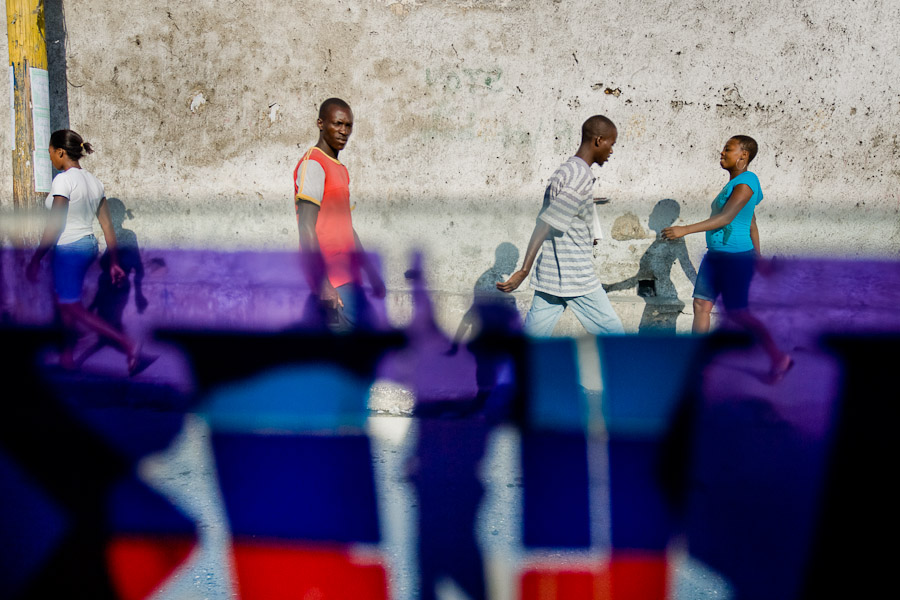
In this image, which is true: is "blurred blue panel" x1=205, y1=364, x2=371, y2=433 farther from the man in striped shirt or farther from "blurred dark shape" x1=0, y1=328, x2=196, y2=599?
the man in striped shirt

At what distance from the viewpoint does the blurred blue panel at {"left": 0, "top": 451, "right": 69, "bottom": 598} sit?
87.9 inches

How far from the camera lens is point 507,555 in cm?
235

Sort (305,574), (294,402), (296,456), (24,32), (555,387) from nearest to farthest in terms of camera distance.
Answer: (305,574) → (296,456) → (294,402) → (555,387) → (24,32)

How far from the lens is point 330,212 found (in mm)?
3625

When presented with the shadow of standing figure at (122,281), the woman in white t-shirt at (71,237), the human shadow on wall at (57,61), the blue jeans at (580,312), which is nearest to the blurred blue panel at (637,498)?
the blue jeans at (580,312)

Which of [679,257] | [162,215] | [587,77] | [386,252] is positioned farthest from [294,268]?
[679,257]

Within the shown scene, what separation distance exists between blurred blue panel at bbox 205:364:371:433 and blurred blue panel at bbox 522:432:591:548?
1014 millimetres

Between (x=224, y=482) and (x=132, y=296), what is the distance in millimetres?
3461

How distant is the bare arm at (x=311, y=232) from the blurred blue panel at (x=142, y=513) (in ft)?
4.17

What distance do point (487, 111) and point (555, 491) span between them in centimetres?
369

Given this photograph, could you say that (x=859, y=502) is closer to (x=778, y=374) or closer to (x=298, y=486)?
(x=778, y=374)

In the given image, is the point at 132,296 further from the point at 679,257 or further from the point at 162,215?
the point at 679,257

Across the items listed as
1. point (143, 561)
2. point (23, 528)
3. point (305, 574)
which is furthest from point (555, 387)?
point (23, 528)

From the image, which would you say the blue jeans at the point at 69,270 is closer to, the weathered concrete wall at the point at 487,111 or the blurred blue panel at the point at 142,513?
the weathered concrete wall at the point at 487,111
